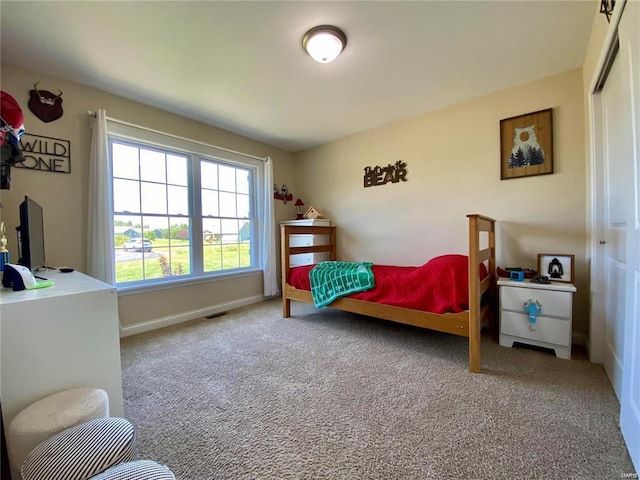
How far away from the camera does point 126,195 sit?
8.74 ft

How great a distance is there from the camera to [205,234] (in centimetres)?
330

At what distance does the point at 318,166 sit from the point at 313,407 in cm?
336

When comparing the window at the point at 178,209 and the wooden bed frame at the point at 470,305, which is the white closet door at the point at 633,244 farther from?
the window at the point at 178,209

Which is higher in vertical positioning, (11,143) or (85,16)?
(85,16)

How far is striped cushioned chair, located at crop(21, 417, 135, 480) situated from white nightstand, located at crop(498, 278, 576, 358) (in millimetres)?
2525

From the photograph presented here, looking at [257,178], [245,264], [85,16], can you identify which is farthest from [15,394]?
[257,178]

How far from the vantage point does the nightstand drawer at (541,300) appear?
1.92 metres

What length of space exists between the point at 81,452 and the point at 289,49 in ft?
7.91

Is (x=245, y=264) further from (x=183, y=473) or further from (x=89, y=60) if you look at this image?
(x=183, y=473)

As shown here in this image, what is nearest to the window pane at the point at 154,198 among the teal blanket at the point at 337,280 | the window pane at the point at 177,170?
the window pane at the point at 177,170

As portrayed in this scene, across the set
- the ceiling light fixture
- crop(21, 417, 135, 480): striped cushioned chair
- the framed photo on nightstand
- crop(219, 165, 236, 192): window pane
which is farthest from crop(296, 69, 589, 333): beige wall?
crop(21, 417, 135, 480): striped cushioned chair

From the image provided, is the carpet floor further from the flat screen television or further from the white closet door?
the flat screen television

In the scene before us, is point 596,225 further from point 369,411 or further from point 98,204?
point 98,204

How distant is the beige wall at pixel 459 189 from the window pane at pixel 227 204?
129 cm
